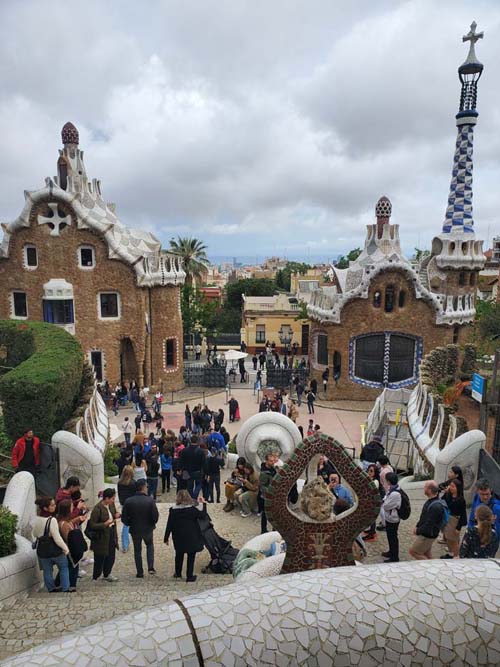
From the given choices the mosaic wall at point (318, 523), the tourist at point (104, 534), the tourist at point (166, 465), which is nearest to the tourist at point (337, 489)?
the mosaic wall at point (318, 523)

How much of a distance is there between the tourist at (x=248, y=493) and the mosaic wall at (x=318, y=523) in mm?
3830

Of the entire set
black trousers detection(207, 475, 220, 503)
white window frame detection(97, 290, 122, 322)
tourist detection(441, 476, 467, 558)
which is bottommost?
black trousers detection(207, 475, 220, 503)

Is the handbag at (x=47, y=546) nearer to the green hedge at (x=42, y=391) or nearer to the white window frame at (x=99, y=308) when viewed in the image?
the green hedge at (x=42, y=391)

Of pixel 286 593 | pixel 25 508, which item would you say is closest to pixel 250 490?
pixel 25 508

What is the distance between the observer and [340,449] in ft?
18.9

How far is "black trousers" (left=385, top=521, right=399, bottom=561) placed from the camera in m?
7.42

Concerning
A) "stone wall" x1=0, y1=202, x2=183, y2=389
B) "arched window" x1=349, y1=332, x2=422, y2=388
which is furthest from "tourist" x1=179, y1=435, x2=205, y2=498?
"arched window" x1=349, y1=332, x2=422, y2=388

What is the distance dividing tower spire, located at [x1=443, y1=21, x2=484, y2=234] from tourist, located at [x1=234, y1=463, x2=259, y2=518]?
22861 millimetres

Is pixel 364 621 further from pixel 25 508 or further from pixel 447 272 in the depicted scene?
pixel 447 272

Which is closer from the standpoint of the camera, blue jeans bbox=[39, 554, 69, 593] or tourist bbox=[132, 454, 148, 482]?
blue jeans bbox=[39, 554, 69, 593]

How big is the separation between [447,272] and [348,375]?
7.88 meters

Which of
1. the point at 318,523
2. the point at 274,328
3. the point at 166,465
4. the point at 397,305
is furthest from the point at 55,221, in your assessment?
Result: the point at 318,523

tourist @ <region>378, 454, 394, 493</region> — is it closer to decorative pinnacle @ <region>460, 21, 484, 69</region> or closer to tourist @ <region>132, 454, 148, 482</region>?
tourist @ <region>132, 454, 148, 482</region>

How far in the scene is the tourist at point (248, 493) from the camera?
31.6ft
